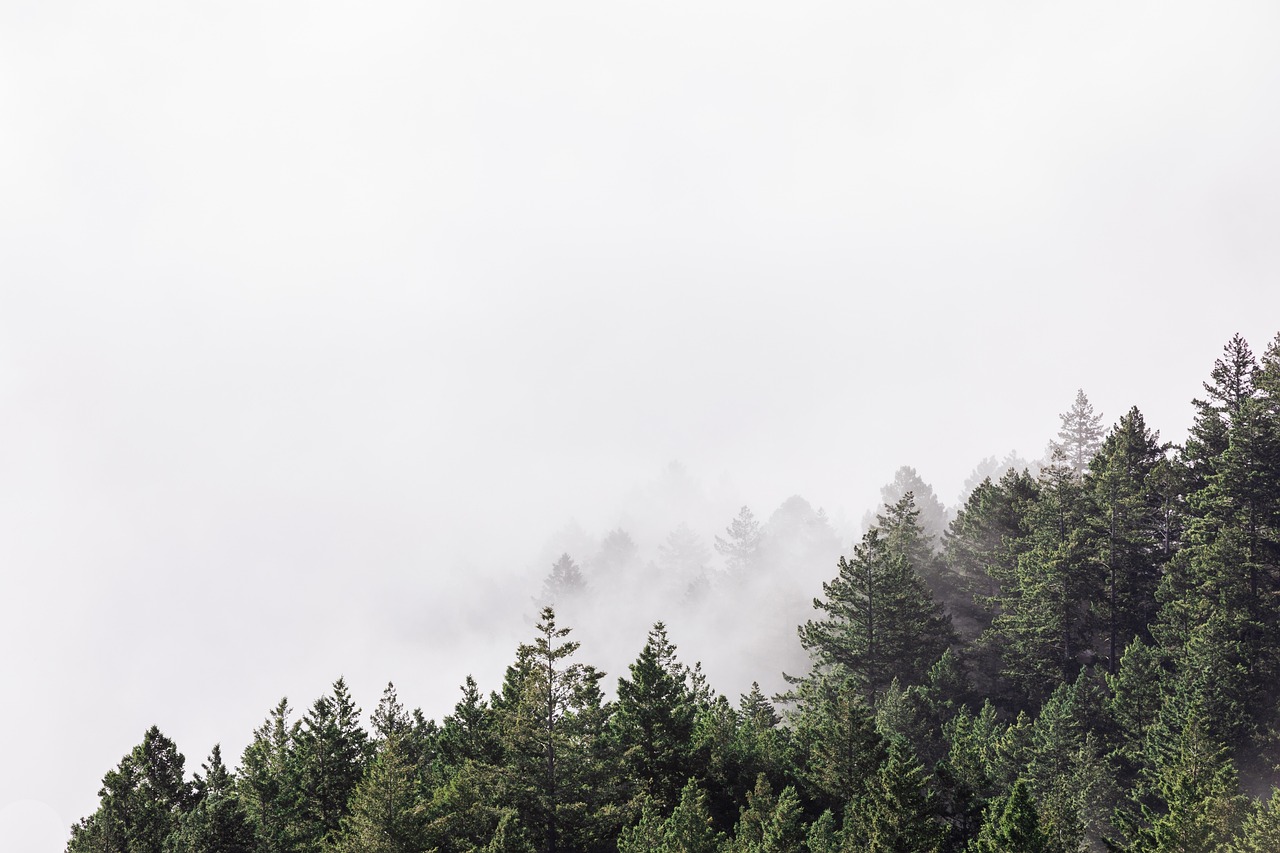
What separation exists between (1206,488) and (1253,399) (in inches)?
223

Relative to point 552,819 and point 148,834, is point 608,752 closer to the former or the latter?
point 552,819

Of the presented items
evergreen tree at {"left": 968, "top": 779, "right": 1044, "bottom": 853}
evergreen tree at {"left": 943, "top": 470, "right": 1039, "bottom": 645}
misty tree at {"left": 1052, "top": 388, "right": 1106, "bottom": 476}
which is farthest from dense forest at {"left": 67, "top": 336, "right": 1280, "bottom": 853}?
misty tree at {"left": 1052, "top": 388, "right": 1106, "bottom": 476}

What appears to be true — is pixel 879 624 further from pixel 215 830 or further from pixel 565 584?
pixel 565 584

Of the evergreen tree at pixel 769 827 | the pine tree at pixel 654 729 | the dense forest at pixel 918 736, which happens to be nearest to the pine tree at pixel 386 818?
the dense forest at pixel 918 736

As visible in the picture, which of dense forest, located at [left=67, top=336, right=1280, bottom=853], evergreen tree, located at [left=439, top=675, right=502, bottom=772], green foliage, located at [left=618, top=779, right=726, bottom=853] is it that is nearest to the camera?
green foliage, located at [left=618, top=779, right=726, bottom=853]

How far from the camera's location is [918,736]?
4969 cm

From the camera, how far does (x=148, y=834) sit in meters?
37.2

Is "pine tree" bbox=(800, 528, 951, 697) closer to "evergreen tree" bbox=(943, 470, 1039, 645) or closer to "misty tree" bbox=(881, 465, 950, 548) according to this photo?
"evergreen tree" bbox=(943, 470, 1039, 645)

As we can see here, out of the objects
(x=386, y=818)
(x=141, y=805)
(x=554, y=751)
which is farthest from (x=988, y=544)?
(x=141, y=805)

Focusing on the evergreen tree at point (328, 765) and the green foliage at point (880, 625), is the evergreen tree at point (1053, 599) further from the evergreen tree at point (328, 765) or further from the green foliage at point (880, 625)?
the evergreen tree at point (328, 765)

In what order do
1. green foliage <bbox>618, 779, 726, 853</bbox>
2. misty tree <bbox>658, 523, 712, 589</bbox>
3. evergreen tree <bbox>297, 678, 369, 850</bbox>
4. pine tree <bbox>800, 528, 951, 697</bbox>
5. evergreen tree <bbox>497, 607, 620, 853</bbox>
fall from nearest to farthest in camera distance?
green foliage <bbox>618, 779, 726, 853</bbox>
evergreen tree <bbox>497, 607, 620, 853</bbox>
evergreen tree <bbox>297, 678, 369, 850</bbox>
pine tree <bbox>800, 528, 951, 697</bbox>
misty tree <bbox>658, 523, 712, 589</bbox>

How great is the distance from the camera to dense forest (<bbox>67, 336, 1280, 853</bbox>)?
33375 millimetres

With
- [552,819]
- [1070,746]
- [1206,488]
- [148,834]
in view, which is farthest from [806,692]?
[148,834]

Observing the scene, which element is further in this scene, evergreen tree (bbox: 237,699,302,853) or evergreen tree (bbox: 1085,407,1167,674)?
evergreen tree (bbox: 1085,407,1167,674)
